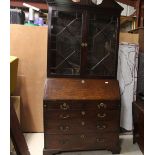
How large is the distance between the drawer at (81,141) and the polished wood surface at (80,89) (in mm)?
448

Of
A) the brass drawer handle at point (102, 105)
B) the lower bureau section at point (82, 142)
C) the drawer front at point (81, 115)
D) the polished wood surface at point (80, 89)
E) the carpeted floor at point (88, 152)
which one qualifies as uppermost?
the polished wood surface at point (80, 89)

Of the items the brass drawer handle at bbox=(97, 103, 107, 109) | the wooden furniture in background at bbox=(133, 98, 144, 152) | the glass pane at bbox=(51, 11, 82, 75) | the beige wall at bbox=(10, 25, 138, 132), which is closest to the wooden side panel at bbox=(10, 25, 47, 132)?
the beige wall at bbox=(10, 25, 138, 132)

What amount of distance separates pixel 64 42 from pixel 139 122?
1315 millimetres

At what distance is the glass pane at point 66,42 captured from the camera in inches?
88.0

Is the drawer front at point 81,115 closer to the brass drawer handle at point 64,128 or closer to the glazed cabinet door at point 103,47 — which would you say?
the brass drawer handle at point 64,128

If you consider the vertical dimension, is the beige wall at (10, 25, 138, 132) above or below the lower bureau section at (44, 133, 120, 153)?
above

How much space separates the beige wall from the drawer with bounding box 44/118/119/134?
0.70 m

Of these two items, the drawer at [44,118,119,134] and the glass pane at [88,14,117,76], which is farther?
the glass pane at [88,14,117,76]

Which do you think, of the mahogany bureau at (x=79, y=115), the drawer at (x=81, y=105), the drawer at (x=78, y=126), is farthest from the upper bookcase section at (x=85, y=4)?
the drawer at (x=78, y=126)

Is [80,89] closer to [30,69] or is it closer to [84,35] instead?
Answer: [84,35]

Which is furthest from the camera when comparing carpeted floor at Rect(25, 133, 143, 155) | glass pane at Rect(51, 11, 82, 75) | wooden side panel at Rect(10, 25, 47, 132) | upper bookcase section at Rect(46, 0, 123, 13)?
wooden side panel at Rect(10, 25, 47, 132)

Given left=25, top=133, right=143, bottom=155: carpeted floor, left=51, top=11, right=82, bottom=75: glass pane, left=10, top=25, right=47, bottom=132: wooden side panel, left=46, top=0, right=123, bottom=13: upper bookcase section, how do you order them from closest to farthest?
left=46, top=0, right=123, bottom=13: upper bookcase section < left=51, top=11, right=82, bottom=75: glass pane < left=25, top=133, right=143, bottom=155: carpeted floor < left=10, top=25, right=47, bottom=132: wooden side panel

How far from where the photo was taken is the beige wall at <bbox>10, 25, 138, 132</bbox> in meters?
2.72

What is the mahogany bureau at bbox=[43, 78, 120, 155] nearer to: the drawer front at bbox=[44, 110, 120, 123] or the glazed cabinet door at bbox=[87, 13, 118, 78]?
the drawer front at bbox=[44, 110, 120, 123]
